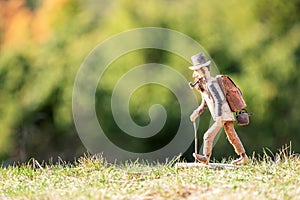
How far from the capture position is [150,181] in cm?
441

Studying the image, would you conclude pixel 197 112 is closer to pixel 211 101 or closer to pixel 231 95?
pixel 211 101

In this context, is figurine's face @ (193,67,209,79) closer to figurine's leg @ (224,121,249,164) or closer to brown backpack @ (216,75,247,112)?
brown backpack @ (216,75,247,112)

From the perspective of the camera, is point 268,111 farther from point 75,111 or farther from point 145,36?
point 75,111

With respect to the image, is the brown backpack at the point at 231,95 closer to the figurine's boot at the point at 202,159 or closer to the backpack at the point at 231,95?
the backpack at the point at 231,95

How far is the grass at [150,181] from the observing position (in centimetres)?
390

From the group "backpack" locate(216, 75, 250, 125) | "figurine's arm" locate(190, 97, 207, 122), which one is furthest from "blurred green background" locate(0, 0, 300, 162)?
"backpack" locate(216, 75, 250, 125)

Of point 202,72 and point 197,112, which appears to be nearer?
point 202,72

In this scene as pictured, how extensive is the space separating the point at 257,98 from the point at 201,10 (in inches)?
85.8

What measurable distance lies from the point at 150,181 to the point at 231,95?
3.13 feet

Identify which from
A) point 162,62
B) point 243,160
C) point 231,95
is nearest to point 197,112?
point 231,95

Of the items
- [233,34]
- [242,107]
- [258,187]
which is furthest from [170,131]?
[258,187]

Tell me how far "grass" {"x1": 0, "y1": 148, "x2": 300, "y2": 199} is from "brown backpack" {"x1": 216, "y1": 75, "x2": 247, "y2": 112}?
462 millimetres

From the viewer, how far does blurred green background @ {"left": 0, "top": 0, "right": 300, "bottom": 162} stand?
35.9ft

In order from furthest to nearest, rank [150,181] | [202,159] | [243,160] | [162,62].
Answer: [162,62] < [243,160] < [202,159] < [150,181]
